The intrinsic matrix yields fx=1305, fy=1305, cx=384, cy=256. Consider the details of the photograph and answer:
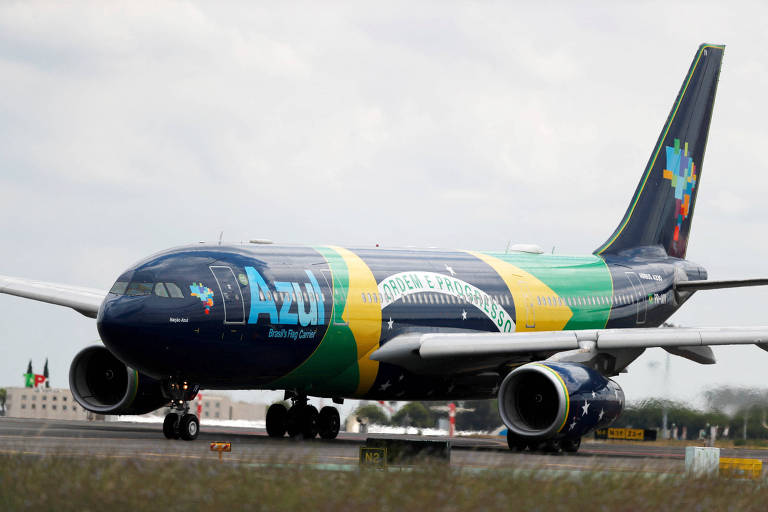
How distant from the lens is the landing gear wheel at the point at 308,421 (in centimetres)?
2605

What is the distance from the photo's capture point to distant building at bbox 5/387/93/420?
35.5 meters

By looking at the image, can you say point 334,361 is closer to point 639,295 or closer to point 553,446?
point 553,446

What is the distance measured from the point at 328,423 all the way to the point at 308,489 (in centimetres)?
1576

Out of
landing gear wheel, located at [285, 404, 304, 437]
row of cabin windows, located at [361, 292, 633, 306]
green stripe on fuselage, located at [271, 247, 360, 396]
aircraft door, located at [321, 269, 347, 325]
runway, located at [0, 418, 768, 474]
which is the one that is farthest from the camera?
landing gear wheel, located at [285, 404, 304, 437]

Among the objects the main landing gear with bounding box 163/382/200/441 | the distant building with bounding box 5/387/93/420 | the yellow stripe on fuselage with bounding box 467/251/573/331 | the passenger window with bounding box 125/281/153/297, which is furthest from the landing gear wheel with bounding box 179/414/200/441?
the distant building with bounding box 5/387/93/420

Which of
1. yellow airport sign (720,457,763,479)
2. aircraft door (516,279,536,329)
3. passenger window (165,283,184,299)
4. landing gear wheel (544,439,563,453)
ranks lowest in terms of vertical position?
yellow airport sign (720,457,763,479)

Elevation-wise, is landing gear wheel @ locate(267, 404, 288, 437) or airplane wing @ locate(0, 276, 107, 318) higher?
airplane wing @ locate(0, 276, 107, 318)

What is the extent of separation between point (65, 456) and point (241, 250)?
10.3 meters

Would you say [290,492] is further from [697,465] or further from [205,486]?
[697,465]

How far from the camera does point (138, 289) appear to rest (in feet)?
70.1

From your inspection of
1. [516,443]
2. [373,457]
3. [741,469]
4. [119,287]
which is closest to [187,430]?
[119,287]

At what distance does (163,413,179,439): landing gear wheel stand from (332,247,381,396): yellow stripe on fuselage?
3582 millimetres

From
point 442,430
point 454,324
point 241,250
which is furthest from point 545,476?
point 442,430

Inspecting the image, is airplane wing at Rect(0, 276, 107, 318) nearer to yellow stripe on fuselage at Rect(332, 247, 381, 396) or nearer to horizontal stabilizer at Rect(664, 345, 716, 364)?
yellow stripe on fuselage at Rect(332, 247, 381, 396)
